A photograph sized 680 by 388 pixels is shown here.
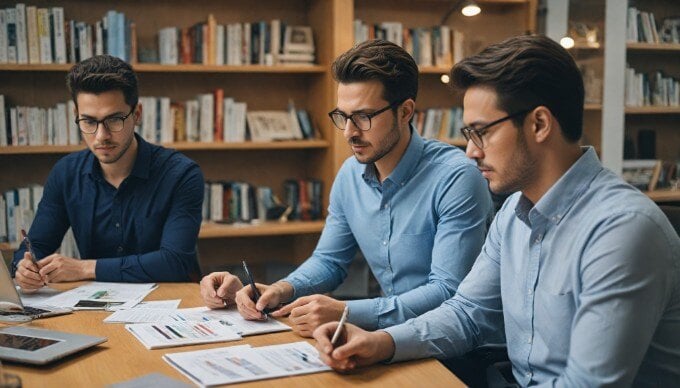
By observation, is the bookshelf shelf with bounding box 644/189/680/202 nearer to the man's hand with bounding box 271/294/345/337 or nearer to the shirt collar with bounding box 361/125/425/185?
the shirt collar with bounding box 361/125/425/185

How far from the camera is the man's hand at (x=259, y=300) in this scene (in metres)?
1.78

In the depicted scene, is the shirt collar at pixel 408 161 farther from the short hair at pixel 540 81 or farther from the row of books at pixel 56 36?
the row of books at pixel 56 36

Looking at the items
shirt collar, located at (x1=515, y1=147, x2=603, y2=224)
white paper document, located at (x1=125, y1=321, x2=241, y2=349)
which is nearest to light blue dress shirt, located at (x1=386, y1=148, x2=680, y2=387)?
shirt collar, located at (x1=515, y1=147, x2=603, y2=224)

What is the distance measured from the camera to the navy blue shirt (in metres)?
2.56

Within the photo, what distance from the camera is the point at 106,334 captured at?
1.70m

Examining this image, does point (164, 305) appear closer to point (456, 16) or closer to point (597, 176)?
point (597, 176)

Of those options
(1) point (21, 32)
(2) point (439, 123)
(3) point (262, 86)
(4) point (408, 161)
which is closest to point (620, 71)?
(2) point (439, 123)

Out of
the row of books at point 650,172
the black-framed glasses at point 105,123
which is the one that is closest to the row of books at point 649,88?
the row of books at point 650,172

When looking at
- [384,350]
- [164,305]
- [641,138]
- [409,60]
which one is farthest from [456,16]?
[384,350]

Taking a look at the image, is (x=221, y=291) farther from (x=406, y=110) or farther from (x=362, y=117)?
(x=406, y=110)

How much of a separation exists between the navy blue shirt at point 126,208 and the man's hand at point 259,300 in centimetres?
66

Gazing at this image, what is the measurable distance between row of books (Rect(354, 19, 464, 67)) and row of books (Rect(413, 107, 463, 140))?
296 millimetres

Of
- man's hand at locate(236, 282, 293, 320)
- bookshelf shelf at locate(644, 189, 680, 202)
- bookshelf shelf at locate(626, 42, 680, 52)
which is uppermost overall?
bookshelf shelf at locate(626, 42, 680, 52)

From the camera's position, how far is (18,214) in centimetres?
→ 390
